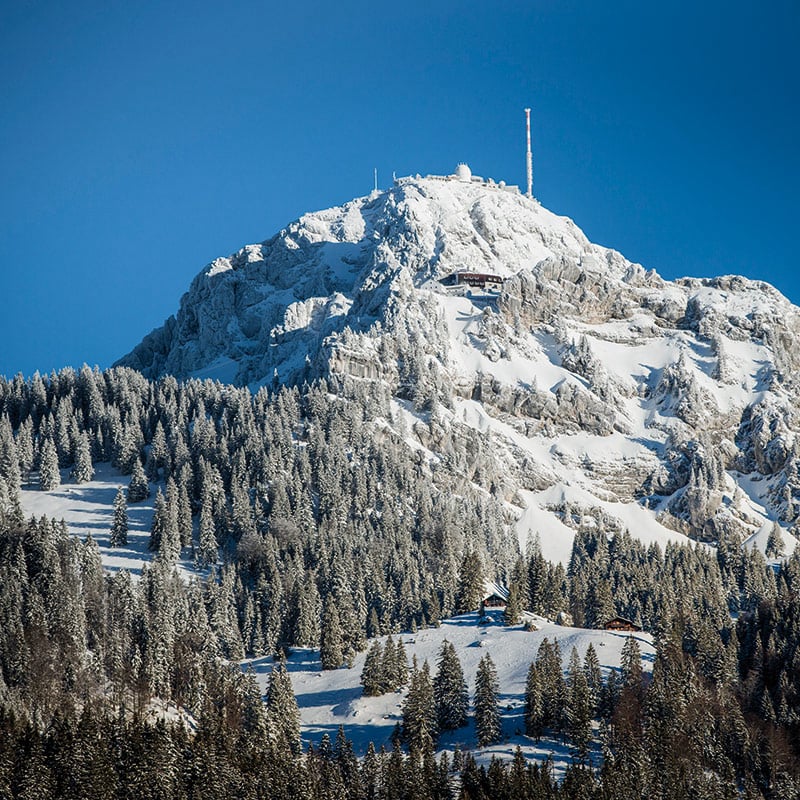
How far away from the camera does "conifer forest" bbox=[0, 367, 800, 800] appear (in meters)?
93.9

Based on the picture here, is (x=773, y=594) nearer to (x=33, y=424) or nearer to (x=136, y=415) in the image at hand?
(x=136, y=415)

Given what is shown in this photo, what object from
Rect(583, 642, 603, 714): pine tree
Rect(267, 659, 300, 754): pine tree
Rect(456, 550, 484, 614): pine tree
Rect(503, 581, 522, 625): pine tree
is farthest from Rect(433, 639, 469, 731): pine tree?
Rect(456, 550, 484, 614): pine tree

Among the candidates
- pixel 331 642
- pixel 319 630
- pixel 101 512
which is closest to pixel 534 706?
pixel 331 642

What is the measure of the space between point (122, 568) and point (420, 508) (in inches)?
2086

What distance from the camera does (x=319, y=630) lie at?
138750 mm

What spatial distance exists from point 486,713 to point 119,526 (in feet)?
225

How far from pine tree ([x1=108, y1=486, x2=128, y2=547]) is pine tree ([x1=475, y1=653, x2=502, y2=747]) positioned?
64546mm

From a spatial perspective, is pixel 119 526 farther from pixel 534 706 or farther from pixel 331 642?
pixel 534 706

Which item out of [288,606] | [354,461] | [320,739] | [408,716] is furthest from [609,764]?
[354,461]

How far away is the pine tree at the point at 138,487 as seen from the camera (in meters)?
169

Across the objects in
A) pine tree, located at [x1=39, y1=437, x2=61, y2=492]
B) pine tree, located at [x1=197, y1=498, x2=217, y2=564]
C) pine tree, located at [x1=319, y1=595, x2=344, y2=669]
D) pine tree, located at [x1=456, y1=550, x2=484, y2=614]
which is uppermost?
pine tree, located at [x1=39, y1=437, x2=61, y2=492]

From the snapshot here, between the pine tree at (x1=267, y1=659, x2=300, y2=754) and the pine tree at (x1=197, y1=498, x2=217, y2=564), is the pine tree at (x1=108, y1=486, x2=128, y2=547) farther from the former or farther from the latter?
the pine tree at (x1=267, y1=659, x2=300, y2=754)

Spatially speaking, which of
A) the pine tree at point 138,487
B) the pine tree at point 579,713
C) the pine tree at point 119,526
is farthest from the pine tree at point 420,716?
the pine tree at point 138,487

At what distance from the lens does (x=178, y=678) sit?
118 m
